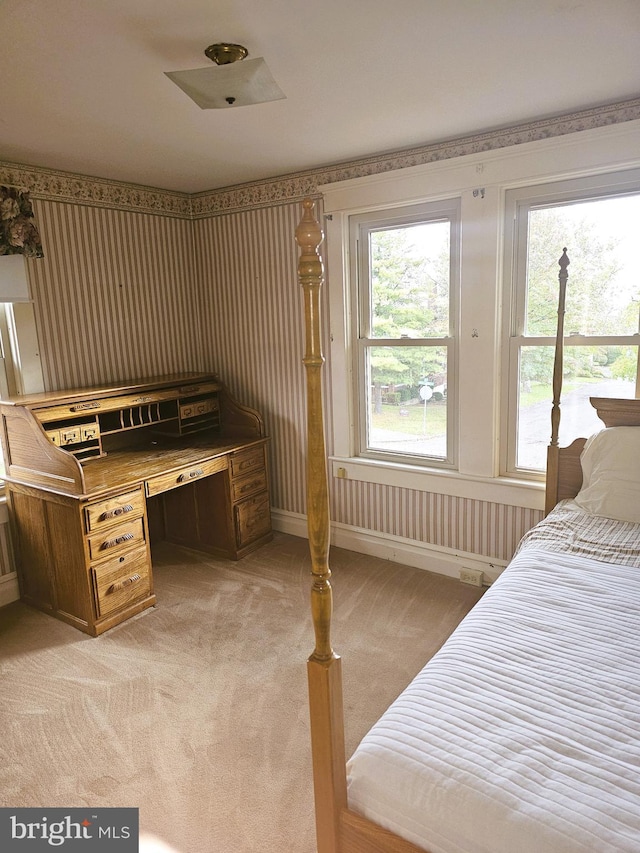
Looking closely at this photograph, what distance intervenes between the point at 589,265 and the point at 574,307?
201 millimetres

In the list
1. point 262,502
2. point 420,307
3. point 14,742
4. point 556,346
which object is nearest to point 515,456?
point 556,346

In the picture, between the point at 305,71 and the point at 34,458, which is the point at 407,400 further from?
the point at 34,458

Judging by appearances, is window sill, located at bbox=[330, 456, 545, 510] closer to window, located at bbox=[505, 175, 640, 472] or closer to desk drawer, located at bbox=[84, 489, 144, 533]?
window, located at bbox=[505, 175, 640, 472]

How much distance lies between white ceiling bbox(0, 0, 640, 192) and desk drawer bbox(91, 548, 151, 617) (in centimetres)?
202

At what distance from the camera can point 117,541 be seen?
279 centimetres

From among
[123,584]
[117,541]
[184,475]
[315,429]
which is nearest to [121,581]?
[123,584]

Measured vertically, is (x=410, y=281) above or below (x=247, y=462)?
above

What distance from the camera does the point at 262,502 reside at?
374cm

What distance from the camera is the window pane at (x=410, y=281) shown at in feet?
10.1

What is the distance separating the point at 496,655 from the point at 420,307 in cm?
213

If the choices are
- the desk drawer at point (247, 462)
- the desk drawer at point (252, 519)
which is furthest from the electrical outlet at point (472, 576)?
the desk drawer at point (247, 462)

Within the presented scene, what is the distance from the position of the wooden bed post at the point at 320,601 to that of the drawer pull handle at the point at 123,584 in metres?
1.80

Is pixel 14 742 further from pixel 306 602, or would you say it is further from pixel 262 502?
pixel 262 502

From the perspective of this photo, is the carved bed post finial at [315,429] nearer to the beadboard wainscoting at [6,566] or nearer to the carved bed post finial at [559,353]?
the carved bed post finial at [559,353]
